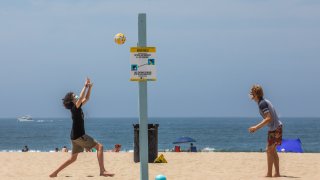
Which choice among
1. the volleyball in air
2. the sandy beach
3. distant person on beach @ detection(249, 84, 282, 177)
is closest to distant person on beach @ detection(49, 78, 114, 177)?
the sandy beach

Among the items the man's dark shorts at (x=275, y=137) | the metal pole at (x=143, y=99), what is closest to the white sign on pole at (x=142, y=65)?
the metal pole at (x=143, y=99)

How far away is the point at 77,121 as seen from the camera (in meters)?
13.1

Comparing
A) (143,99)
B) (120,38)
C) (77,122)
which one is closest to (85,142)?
(77,122)

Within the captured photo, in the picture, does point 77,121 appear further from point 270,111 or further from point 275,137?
point 275,137

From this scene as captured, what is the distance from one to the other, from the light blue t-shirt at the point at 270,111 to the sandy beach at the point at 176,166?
109cm

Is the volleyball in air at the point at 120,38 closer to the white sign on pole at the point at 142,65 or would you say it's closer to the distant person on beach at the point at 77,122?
the distant person on beach at the point at 77,122

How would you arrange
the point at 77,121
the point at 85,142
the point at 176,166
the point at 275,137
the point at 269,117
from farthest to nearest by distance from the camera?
the point at 176,166 → the point at 85,142 → the point at 77,121 → the point at 275,137 → the point at 269,117

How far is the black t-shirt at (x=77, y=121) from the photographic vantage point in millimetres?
13125

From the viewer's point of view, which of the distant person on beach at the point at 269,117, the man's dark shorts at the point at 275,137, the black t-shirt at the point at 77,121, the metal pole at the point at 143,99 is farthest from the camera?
the black t-shirt at the point at 77,121

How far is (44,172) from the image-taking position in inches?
589

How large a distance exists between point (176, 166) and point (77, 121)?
3.59 m

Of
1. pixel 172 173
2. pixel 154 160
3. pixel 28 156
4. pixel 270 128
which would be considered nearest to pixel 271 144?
pixel 270 128

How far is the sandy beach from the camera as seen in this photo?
14.0m

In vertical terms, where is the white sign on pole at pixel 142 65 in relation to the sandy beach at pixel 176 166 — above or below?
above
